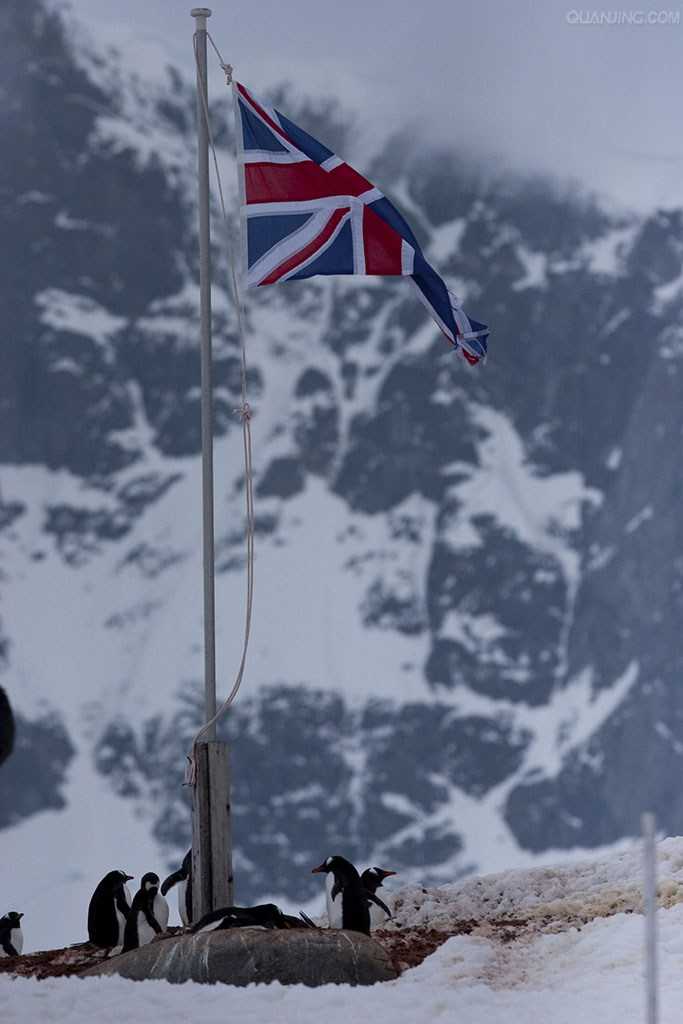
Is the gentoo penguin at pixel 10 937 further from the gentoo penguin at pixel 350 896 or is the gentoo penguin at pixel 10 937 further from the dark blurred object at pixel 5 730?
the dark blurred object at pixel 5 730

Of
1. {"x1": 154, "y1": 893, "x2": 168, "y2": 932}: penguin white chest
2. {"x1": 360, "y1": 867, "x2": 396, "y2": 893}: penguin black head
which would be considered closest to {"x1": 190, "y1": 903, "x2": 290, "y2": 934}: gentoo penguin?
{"x1": 154, "y1": 893, "x2": 168, "y2": 932}: penguin white chest

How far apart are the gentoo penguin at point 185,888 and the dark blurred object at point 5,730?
28.9 ft

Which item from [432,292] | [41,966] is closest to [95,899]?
[41,966]

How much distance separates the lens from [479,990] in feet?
40.7

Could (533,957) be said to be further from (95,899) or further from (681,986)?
(95,899)

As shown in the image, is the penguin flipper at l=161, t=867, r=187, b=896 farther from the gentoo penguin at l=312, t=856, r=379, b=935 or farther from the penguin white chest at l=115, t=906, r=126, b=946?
the gentoo penguin at l=312, t=856, r=379, b=935

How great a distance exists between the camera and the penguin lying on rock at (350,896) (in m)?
15.0

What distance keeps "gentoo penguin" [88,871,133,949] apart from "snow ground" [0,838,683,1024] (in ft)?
8.89

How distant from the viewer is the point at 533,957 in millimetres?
13539

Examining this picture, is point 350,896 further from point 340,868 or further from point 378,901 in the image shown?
point 378,901

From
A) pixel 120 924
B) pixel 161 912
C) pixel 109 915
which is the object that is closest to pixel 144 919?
pixel 161 912

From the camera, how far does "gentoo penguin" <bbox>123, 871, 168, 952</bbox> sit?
15438 mm

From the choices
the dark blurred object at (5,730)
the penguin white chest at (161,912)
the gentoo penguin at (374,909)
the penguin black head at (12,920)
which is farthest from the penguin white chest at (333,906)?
A: the dark blurred object at (5,730)

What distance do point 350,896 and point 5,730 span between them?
900 centimetres
